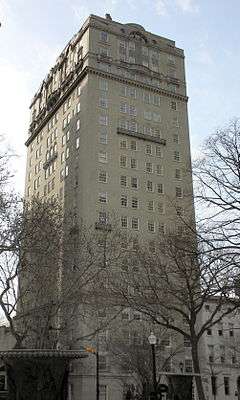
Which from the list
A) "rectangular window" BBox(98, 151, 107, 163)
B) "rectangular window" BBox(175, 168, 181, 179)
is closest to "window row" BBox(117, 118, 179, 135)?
"rectangular window" BBox(98, 151, 107, 163)

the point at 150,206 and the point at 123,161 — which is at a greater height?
the point at 123,161

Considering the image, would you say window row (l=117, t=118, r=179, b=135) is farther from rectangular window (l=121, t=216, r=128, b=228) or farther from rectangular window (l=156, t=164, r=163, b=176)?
rectangular window (l=121, t=216, r=128, b=228)

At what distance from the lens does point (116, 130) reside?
78.1m

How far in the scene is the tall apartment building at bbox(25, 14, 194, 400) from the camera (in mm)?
73812

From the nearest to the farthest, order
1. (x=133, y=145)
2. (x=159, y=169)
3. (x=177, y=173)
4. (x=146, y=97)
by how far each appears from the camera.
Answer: (x=133, y=145) < (x=159, y=169) < (x=177, y=173) < (x=146, y=97)

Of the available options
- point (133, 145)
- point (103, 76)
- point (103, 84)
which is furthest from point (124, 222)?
point (103, 76)

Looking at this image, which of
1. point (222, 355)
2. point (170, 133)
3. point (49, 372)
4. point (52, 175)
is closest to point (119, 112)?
point (170, 133)

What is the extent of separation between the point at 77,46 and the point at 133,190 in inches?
1078

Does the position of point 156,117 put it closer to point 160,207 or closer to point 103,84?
point 103,84

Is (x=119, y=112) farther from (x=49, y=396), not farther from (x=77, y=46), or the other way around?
(x=49, y=396)

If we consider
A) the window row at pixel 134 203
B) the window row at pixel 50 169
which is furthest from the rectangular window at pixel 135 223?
the window row at pixel 50 169

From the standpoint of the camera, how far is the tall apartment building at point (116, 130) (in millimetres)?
73812

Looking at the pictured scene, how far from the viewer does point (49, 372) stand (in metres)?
22.7

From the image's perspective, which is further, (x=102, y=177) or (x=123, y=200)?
(x=123, y=200)
